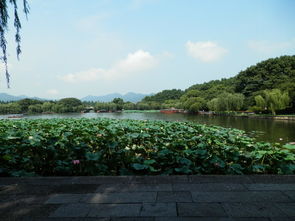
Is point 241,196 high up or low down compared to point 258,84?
down

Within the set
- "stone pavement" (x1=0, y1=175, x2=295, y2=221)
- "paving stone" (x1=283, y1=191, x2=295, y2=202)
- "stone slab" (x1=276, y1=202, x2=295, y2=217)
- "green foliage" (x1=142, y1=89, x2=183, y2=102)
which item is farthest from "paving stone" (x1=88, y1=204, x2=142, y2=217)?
"green foliage" (x1=142, y1=89, x2=183, y2=102)

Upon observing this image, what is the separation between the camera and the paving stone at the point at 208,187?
6.96ft

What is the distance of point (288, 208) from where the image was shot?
1.72 m

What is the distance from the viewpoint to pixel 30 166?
3.34 metres

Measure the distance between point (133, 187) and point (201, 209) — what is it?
783 mm

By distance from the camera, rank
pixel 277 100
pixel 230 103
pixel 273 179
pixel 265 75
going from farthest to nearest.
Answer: pixel 265 75 → pixel 230 103 → pixel 277 100 → pixel 273 179

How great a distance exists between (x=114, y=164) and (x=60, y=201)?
1.43 m

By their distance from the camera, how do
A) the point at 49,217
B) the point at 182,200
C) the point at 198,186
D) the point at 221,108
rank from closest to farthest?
1. the point at 49,217
2. the point at 182,200
3. the point at 198,186
4. the point at 221,108

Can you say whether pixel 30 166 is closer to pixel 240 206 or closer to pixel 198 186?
pixel 198 186

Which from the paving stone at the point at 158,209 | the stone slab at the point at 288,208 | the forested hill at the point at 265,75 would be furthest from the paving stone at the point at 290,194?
the forested hill at the point at 265,75

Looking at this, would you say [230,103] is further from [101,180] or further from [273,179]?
[101,180]

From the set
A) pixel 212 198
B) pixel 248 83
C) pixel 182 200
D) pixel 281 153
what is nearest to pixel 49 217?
pixel 182 200

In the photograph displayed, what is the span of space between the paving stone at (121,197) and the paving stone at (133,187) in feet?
0.26

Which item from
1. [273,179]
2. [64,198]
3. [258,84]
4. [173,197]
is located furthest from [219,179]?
[258,84]
